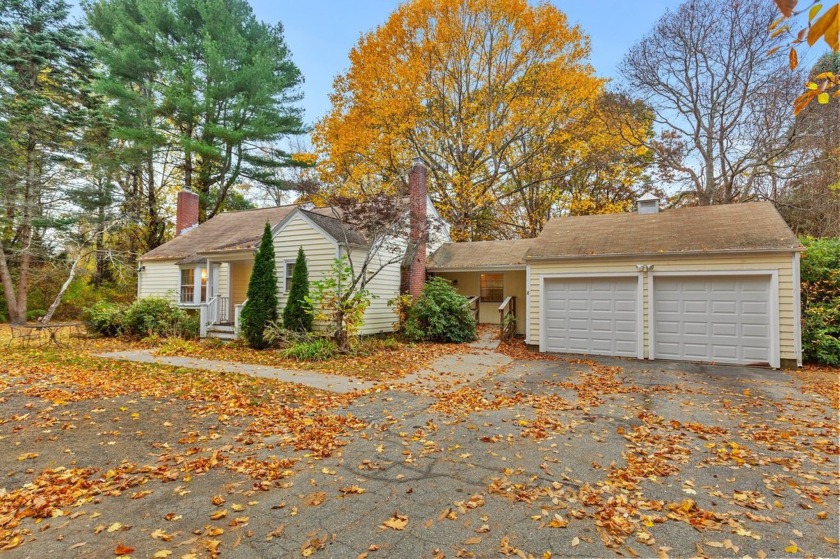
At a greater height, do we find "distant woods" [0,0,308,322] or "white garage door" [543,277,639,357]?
"distant woods" [0,0,308,322]

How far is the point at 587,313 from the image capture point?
1102 centimetres

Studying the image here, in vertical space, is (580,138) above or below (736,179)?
above

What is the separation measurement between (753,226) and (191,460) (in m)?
12.6

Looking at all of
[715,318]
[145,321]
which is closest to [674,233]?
[715,318]

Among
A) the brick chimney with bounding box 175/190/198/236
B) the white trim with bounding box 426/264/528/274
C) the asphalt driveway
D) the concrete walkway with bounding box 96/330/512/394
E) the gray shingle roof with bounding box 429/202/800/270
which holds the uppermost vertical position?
the brick chimney with bounding box 175/190/198/236

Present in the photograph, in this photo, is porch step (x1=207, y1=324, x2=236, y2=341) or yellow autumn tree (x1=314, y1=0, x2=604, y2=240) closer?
porch step (x1=207, y1=324, x2=236, y2=341)

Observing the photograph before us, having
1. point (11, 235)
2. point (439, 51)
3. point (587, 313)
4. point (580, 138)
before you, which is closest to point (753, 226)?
point (587, 313)

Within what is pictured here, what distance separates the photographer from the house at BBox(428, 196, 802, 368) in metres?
9.20

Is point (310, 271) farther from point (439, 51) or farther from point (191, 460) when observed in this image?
point (439, 51)

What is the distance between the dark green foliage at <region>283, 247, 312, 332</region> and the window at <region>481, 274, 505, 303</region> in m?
7.26

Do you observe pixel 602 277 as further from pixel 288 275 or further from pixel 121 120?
pixel 121 120

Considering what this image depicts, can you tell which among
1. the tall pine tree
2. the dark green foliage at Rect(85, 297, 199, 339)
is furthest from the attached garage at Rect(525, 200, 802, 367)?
the tall pine tree

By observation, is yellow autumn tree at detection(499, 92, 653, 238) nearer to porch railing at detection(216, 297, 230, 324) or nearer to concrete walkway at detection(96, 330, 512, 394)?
concrete walkway at detection(96, 330, 512, 394)

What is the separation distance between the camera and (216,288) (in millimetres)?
14609
